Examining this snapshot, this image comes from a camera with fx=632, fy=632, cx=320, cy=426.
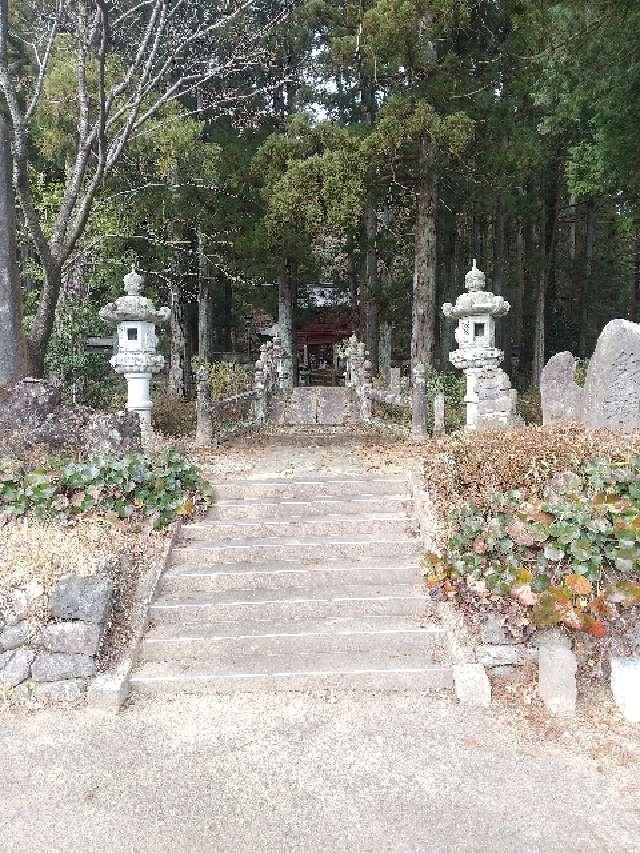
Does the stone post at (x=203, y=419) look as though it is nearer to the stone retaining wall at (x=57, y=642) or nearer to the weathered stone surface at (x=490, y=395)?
the weathered stone surface at (x=490, y=395)

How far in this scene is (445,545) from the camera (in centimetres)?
549

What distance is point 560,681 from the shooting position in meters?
4.20

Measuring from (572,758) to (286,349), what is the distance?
14.7 m

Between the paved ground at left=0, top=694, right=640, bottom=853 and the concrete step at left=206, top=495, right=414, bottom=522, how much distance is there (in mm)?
2293

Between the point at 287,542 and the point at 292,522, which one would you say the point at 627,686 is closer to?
the point at 287,542

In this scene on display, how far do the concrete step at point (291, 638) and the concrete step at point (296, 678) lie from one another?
145 millimetres

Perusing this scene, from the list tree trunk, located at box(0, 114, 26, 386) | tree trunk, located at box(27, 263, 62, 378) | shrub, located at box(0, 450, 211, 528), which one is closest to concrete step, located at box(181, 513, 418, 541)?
shrub, located at box(0, 450, 211, 528)

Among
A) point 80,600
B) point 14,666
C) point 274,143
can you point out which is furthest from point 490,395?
point 274,143

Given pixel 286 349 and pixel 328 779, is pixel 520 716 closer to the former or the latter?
pixel 328 779

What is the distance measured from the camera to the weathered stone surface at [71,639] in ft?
15.1

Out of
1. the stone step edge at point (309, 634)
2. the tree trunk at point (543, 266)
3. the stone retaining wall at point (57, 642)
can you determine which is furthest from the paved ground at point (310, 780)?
the tree trunk at point (543, 266)

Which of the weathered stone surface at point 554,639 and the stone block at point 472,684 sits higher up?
the weathered stone surface at point 554,639

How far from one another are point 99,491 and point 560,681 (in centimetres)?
421

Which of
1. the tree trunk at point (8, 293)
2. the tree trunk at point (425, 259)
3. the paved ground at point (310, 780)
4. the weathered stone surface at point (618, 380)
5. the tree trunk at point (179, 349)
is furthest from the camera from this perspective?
the tree trunk at point (179, 349)
